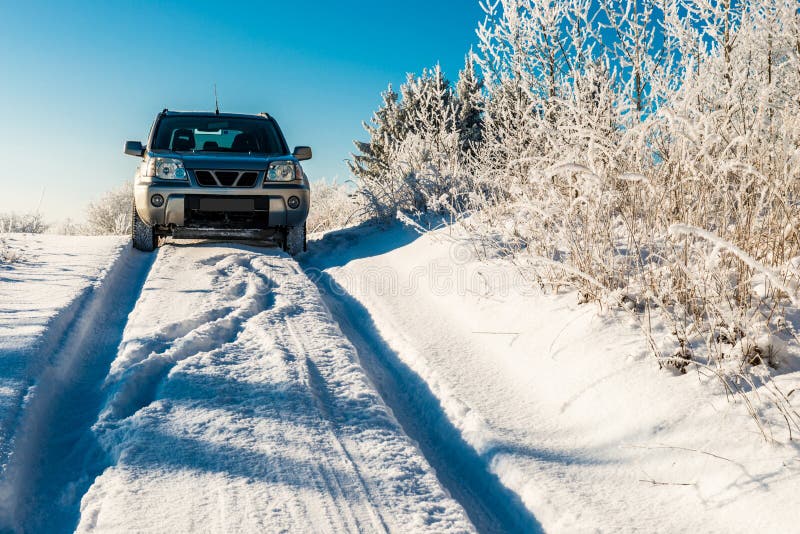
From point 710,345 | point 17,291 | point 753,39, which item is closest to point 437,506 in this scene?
point 710,345

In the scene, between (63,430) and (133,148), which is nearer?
(63,430)

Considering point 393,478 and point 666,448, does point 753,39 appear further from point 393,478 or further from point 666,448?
point 393,478

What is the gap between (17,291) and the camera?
4398mm

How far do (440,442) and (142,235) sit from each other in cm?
527

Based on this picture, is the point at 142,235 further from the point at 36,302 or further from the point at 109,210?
the point at 109,210

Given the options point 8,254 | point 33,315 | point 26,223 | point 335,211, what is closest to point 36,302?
point 33,315

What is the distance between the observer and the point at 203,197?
254 inches

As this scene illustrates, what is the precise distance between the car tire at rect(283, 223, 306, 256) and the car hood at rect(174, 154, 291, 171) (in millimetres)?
790

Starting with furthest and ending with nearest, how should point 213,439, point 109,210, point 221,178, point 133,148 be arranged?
point 109,210, point 133,148, point 221,178, point 213,439

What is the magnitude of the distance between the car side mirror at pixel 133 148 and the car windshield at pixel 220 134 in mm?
213

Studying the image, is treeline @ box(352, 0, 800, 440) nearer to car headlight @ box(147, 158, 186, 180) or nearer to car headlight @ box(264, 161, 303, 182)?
car headlight @ box(264, 161, 303, 182)

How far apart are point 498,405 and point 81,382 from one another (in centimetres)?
206

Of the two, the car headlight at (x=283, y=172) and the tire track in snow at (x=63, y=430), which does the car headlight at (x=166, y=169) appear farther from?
the tire track in snow at (x=63, y=430)

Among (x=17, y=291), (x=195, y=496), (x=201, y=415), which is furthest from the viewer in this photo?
(x=17, y=291)
